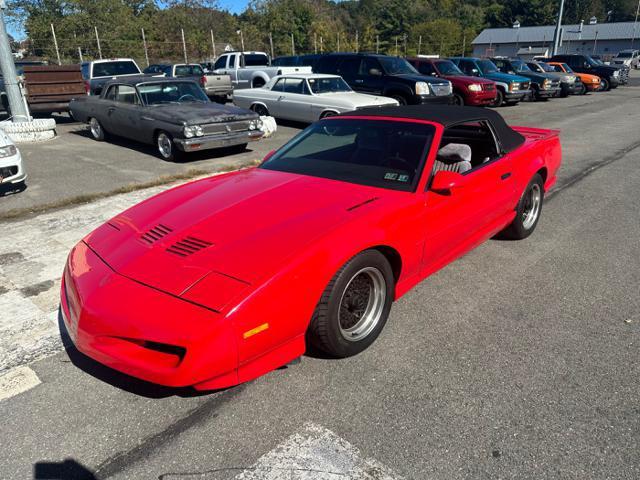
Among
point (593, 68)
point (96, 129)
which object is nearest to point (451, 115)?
point (96, 129)

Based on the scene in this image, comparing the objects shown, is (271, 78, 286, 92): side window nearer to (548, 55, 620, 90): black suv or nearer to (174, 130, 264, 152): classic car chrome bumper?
(174, 130, 264, 152): classic car chrome bumper

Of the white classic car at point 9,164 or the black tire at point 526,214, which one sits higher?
the white classic car at point 9,164

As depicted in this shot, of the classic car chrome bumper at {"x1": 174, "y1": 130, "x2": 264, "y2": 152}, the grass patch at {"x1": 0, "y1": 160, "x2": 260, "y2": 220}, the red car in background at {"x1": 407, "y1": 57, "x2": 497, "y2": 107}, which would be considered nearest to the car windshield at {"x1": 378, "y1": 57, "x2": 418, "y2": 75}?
the red car in background at {"x1": 407, "y1": 57, "x2": 497, "y2": 107}

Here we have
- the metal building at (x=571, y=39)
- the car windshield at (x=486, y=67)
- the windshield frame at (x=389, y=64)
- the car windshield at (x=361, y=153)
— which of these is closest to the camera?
the car windshield at (x=361, y=153)

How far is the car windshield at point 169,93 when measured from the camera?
30.3 ft

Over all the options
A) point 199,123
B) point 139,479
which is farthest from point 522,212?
point 199,123

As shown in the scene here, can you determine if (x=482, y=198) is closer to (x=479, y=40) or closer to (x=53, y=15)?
(x=53, y=15)

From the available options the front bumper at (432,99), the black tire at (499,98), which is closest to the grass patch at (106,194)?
the front bumper at (432,99)

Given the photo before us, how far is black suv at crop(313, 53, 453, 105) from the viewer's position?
13305 mm

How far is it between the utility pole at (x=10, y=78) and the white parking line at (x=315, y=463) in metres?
11.4

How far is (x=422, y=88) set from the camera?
1322 cm

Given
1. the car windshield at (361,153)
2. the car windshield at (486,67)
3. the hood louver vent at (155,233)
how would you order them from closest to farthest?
the hood louver vent at (155,233), the car windshield at (361,153), the car windshield at (486,67)

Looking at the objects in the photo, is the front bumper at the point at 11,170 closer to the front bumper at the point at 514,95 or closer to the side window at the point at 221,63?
the side window at the point at 221,63

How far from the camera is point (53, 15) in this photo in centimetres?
3775
